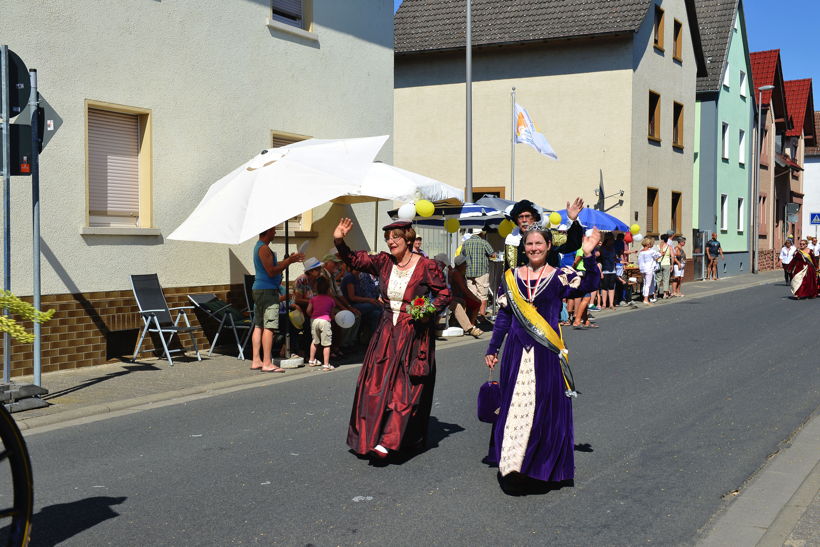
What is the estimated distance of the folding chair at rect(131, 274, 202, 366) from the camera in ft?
36.6

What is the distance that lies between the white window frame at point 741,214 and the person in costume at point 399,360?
36.0 meters

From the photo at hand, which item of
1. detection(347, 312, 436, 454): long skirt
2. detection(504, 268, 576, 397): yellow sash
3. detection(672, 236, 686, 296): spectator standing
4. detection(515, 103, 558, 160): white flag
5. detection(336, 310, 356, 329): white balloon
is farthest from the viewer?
detection(672, 236, 686, 296): spectator standing

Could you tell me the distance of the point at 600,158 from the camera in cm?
2744

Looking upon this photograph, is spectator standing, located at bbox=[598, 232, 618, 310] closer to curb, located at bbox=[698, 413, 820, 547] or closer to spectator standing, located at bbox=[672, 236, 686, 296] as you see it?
spectator standing, located at bbox=[672, 236, 686, 296]

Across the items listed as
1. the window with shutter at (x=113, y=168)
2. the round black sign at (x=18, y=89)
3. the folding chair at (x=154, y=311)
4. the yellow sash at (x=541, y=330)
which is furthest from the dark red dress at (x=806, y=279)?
the round black sign at (x=18, y=89)

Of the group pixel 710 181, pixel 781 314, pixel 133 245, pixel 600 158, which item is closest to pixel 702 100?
pixel 710 181

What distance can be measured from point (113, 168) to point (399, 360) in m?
6.76

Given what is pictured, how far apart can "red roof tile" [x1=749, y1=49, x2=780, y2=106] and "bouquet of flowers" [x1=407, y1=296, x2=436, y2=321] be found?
4163cm

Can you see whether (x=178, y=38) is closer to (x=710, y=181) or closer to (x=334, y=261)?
(x=334, y=261)

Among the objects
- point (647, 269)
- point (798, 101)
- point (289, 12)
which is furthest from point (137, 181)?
point (798, 101)

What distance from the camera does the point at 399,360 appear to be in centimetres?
640

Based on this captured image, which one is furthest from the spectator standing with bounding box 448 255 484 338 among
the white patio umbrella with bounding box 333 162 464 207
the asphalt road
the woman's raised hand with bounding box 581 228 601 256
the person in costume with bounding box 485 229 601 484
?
the woman's raised hand with bounding box 581 228 601 256

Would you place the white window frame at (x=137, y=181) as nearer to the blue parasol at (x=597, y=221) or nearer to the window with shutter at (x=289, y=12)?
the window with shutter at (x=289, y=12)

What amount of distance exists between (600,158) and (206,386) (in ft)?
65.7
